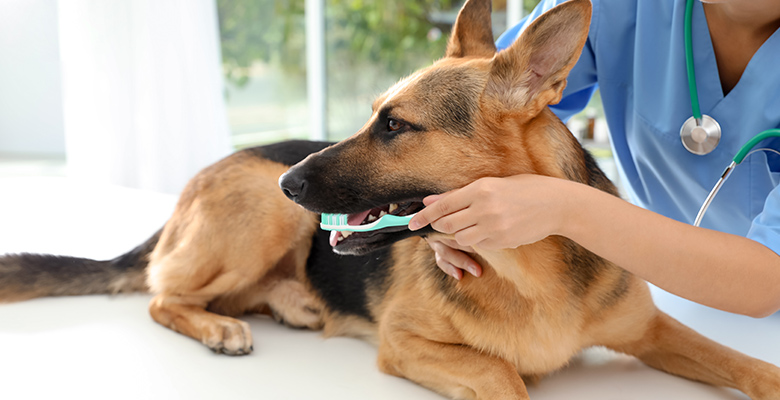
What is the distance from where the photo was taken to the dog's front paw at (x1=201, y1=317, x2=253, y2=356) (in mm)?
1596

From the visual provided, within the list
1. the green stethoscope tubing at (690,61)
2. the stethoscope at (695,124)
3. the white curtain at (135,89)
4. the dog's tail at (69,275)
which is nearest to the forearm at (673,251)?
the stethoscope at (695,124)

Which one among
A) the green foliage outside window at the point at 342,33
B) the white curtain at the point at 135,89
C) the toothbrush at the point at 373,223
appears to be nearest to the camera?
the toothbrush at the point at 373,223

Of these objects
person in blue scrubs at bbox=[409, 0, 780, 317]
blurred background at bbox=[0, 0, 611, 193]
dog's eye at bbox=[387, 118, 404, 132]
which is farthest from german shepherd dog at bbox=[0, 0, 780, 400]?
blurred background at bbox=[0, 0, 611, 193]

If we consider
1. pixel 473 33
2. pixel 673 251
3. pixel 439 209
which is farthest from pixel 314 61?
pixel 673 251

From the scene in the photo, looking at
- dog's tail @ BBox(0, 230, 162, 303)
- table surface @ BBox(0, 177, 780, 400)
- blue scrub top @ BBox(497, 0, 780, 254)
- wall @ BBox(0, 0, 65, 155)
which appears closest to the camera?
table surface @ BBox(0, 177, 780, 400)

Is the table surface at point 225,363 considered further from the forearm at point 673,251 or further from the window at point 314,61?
the window at point 314,61

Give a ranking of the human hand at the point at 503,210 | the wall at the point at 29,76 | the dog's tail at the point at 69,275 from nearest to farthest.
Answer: the human hand at the point at 503,210
the dog's tail at the point at 69,275
the wall at the point at 29,76

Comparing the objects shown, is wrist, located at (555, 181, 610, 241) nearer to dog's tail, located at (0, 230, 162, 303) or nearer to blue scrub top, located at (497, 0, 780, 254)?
blue scrub top, located at (497, 0, 780, 254)

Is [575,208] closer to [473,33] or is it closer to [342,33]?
[473,33]

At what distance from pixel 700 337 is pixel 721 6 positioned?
856 millimetres

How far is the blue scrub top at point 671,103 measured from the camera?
1.52 m

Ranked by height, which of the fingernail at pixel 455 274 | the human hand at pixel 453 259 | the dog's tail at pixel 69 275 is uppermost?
the human hand at pixel 453 259

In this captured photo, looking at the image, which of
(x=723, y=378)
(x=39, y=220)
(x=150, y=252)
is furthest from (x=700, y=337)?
(x=39, y=220)

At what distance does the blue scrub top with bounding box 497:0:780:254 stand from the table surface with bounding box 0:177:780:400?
0.40 m
